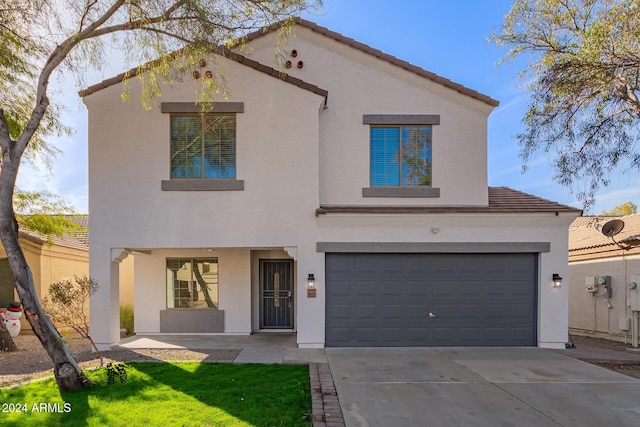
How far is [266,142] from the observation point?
9.66 metres

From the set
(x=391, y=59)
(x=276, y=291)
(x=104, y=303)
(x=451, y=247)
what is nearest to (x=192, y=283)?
(x=276, y=291)

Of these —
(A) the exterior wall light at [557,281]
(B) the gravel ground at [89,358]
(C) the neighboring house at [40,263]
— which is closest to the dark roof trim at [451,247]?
(A) the exterior wall light at [557,281]

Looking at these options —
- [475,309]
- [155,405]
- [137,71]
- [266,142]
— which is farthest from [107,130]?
[475,309]

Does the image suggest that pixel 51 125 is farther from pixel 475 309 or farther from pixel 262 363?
pixel 475 309

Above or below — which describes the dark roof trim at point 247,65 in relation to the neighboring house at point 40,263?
above

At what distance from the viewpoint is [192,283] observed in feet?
38.5

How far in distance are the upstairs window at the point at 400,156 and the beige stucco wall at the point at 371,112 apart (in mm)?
220

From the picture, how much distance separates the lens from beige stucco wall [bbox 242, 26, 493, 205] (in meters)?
10.4

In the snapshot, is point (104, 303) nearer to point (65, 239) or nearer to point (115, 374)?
point (115, 374)

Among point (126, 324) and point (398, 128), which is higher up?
point (398, 128)

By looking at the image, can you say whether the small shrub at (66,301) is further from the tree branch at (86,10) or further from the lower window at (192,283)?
the tree branch at (86,10)

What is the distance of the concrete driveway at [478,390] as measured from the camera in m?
5.41

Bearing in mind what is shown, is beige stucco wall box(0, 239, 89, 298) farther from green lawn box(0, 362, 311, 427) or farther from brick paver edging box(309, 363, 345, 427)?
brick paver edging box(309, 363, 345, 427)

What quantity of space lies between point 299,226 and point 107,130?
5.37 m
